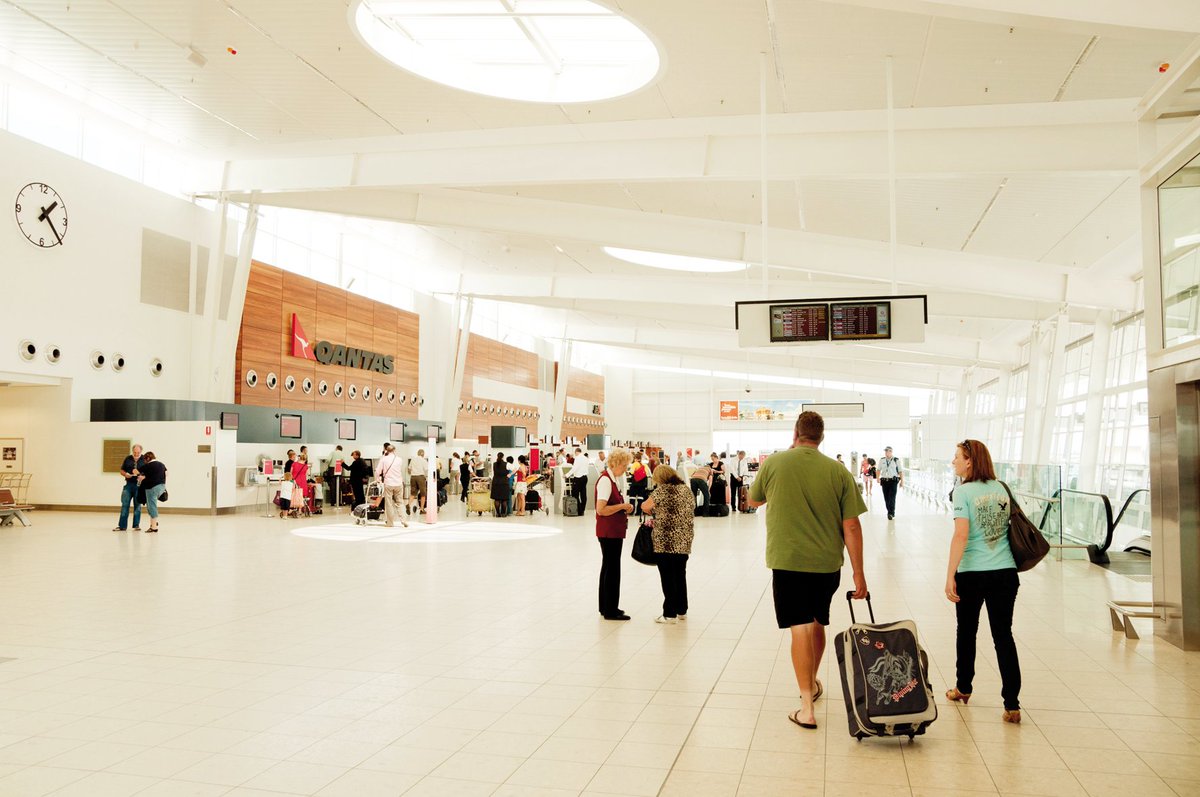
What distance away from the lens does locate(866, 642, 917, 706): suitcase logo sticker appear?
4184 millimetres

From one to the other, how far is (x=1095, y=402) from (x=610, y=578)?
16.2 meters

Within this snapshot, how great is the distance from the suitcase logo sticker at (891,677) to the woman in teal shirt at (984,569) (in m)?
0.53

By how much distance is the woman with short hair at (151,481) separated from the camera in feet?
48.4

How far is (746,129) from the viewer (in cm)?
1202

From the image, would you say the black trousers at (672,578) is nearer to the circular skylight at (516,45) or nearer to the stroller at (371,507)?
the circular skylight at (516,45)

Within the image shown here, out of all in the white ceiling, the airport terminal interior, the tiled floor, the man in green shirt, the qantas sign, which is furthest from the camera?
the qantas sign

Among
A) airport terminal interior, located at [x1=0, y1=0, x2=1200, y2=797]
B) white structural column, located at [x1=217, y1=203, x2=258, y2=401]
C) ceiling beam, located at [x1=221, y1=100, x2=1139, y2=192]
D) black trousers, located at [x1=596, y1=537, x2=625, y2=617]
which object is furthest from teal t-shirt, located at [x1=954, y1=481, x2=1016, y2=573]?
white structural column, located at [x1=217, y1=203, x2=258, y2=401]

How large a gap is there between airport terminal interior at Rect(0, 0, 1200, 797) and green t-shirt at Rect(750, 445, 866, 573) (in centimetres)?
7

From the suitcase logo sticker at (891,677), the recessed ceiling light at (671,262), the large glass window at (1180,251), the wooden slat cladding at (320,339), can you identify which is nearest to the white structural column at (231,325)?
the wooden slat cladding at (320,339)

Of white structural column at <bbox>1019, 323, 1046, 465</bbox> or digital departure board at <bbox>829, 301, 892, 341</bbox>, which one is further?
white structural column at <bbox>1019, 323, 1046, 465</bbox>

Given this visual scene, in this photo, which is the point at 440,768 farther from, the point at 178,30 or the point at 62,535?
the point at 62,535

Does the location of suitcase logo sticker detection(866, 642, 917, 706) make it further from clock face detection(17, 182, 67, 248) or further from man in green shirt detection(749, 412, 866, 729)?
clock face detection(17, 182, 67, 248)

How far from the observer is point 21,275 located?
16.0m

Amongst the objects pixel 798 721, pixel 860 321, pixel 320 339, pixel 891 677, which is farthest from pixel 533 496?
pixel 891 677
